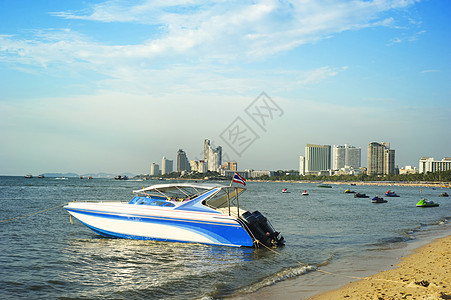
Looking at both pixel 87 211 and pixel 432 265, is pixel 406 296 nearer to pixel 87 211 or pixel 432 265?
pixel 432 265

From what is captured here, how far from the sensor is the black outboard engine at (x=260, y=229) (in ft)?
59.0

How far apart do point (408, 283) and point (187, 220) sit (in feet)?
33.4

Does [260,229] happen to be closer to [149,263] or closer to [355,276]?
[149,263]

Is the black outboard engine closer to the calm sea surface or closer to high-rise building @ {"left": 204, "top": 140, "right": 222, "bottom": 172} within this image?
the calm sea surface

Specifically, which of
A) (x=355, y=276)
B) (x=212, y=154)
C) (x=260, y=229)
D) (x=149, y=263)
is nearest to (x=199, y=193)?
(x=260, y=229)

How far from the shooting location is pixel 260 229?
18.4 meters

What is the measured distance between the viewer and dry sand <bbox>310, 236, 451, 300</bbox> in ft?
31.9

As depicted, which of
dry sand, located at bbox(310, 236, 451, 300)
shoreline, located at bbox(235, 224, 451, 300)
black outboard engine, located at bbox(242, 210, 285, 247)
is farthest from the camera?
black outboard engine, located at bbox(242, 210, 285, 247)

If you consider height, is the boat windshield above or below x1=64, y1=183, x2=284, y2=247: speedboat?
above

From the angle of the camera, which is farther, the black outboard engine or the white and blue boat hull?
the black outboard engine

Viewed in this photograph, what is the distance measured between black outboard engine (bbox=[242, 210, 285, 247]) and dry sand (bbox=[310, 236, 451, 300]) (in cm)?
584

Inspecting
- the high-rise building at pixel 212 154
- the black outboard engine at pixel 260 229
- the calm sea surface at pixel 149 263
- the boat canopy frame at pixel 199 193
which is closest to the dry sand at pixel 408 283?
the calm sea surface at pixel 149 263

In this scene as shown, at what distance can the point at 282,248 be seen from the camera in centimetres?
1883

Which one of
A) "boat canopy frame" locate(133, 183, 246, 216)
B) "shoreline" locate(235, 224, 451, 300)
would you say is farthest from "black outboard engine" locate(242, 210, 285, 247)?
"shoreline" locate(235, 224, 451, 300)
